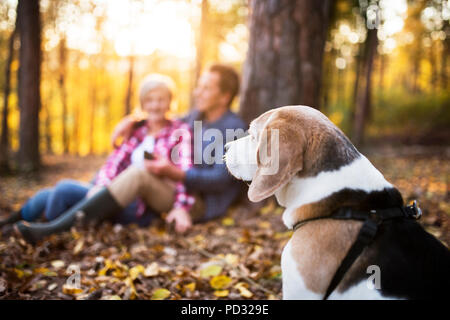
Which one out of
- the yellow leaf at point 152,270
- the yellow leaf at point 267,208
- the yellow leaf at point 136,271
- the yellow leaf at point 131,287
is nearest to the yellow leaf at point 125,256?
the yellow leaf at point 136,271

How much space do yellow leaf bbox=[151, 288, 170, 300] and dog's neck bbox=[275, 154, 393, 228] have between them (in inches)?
60.1

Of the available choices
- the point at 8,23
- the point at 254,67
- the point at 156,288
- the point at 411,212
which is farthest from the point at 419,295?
the point at 8,23

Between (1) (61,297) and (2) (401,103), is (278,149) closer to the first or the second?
(1) (61,297)

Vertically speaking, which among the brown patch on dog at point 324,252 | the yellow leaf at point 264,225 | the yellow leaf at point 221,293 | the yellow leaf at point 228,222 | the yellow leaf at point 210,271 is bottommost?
the yellow leaf at point 221,293

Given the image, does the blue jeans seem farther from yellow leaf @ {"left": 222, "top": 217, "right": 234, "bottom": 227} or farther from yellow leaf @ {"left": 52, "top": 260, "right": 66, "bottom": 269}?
yellow leaf @ {"left": 52, "top": 260, "right": 66, "bottom": 269}

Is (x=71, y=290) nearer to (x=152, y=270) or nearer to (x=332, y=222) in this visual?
(x=152, y=270)

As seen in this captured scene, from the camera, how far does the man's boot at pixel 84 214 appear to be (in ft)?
13.1

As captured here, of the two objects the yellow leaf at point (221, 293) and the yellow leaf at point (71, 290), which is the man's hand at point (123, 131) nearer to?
the yellow leaf at point (71, 290)

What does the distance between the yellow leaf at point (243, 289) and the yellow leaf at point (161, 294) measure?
0.62 m

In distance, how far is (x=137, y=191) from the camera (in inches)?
176

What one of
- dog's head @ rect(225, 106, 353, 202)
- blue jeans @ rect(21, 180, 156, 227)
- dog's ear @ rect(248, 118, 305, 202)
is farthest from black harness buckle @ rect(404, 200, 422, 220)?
blue jeans @ rect(21, 180, 156, 227)

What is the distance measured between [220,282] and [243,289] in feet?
0.81

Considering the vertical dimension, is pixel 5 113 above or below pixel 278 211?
above

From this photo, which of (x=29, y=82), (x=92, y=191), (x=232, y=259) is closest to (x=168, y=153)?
(x=92, y=191)
